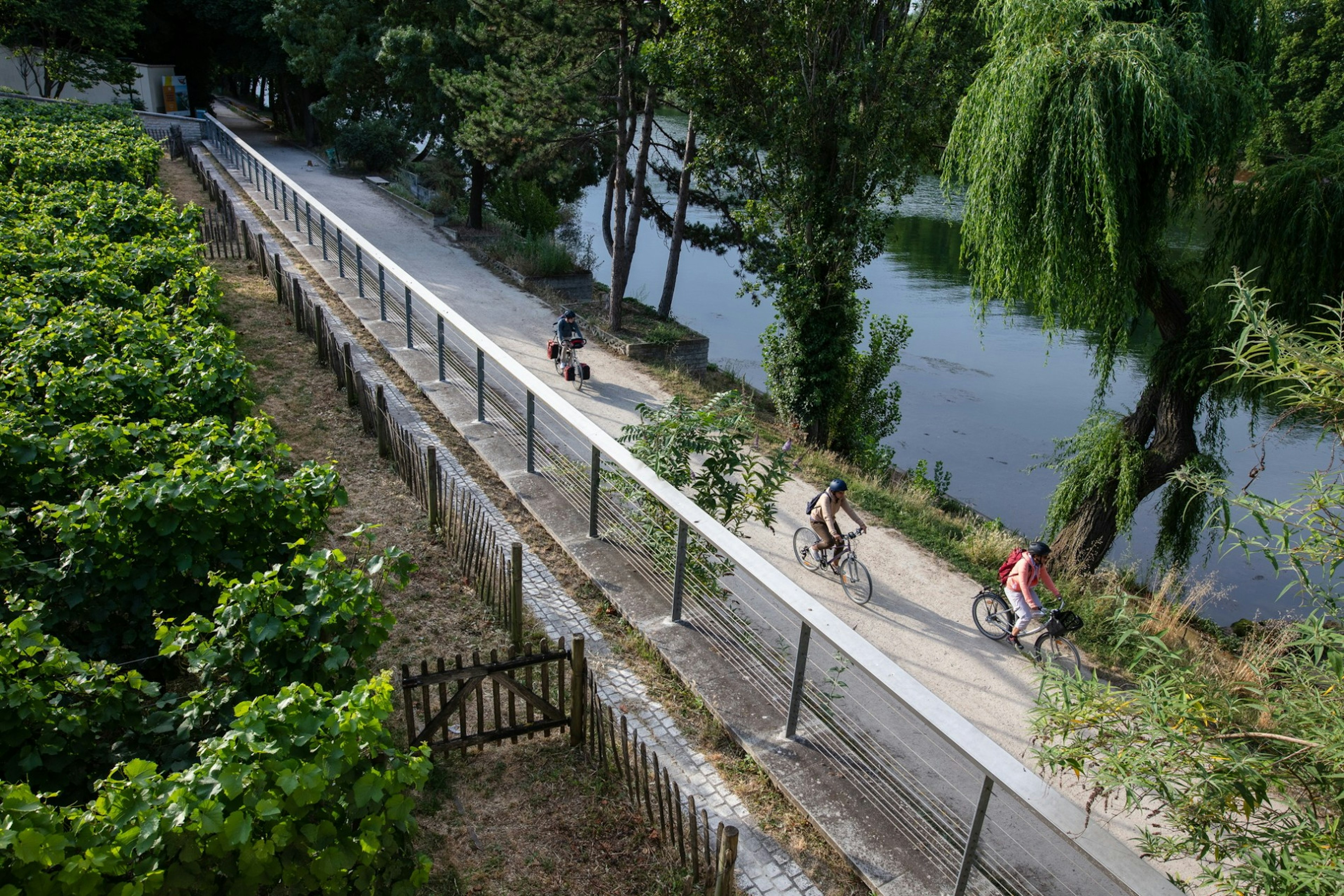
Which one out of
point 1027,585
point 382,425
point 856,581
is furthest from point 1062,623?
point 382,425

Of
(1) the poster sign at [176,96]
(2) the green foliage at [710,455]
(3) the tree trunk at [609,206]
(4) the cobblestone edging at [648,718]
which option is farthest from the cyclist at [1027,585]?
(1) the poster sign at [176,96]

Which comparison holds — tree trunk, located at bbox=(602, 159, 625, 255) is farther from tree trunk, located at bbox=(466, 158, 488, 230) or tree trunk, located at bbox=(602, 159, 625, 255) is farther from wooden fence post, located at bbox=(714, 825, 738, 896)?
wooden fence post, located at bbox=(714, 825, 738, 896)

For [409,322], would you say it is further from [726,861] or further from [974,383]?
[974,383]

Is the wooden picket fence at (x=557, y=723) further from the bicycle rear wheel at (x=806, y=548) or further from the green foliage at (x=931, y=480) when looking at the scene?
the green foliage at (x=931, y=480)

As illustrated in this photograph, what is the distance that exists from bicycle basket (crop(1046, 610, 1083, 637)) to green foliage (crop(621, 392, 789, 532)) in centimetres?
322

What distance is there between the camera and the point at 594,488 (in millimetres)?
8469

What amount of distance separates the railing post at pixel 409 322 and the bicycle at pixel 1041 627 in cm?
846

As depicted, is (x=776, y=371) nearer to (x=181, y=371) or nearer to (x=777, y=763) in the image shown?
(x=181, y=371)

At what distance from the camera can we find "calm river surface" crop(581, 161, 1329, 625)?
19234 millimetres

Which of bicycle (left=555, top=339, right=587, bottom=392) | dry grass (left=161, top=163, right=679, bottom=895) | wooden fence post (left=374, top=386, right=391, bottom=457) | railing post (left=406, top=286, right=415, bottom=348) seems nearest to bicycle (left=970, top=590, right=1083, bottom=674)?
dry grass (left=161, top=163, right=679, bottom=895)

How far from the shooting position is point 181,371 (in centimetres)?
826

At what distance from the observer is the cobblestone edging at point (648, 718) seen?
530 cm

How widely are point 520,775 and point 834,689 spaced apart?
86.7 inches

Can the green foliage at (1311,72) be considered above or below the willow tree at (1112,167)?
above
